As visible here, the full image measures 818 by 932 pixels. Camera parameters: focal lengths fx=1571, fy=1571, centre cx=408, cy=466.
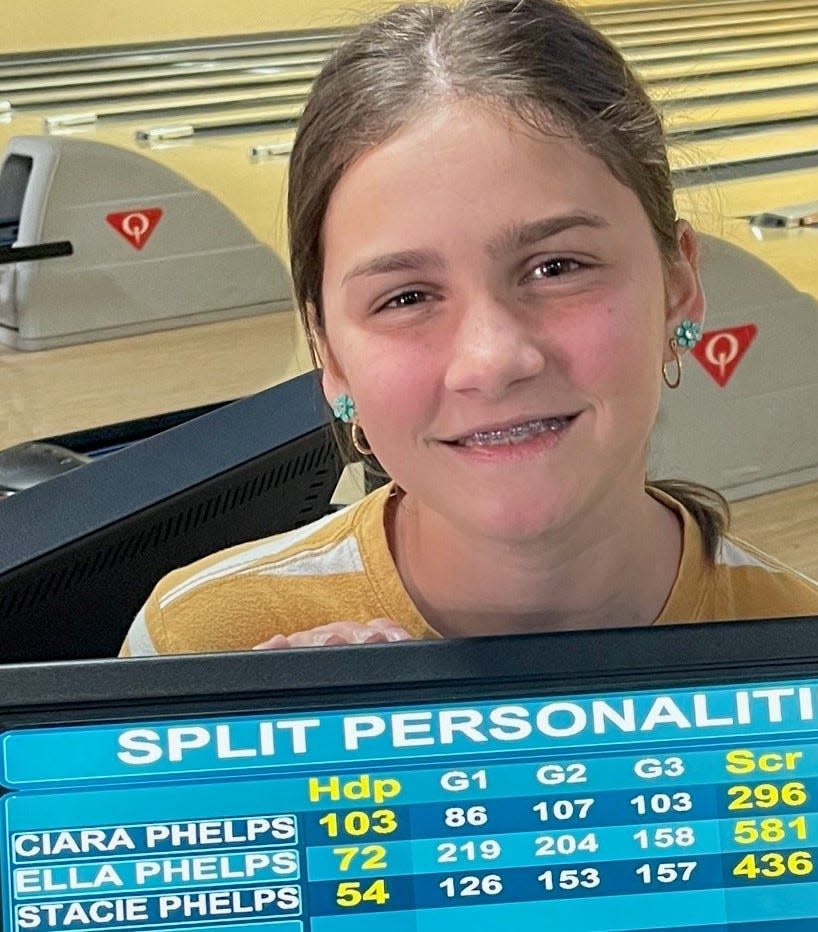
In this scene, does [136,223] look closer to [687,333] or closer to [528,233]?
[687,333]

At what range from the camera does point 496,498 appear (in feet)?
2.83

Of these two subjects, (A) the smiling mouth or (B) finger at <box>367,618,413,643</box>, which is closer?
(A) the smiling mouth

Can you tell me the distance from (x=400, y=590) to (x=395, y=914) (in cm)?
32

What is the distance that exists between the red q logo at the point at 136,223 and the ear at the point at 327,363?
4.31 m

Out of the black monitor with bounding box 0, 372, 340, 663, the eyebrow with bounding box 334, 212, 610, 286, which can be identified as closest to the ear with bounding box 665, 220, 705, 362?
the eyebrow with bounding box 334, 212, 610, 286

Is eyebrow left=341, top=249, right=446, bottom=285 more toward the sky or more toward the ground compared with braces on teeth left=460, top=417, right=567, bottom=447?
more toward the sky

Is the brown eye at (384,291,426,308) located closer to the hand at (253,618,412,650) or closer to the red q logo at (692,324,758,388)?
the hand at (253,618,412,650)

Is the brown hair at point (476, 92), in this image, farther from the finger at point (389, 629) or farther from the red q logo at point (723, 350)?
the red q logo at point (723, 350)


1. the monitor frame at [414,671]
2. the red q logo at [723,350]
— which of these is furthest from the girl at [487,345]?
the red q logo at [723,350]

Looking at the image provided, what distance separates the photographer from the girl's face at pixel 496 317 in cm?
82

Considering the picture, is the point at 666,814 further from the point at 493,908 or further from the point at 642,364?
the point at 642,364

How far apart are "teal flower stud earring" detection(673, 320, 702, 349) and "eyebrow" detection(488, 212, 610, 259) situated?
16cm

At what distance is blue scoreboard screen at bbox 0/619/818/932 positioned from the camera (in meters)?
0.73

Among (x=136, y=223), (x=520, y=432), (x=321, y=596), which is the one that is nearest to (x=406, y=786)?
(x=520, y=432)
